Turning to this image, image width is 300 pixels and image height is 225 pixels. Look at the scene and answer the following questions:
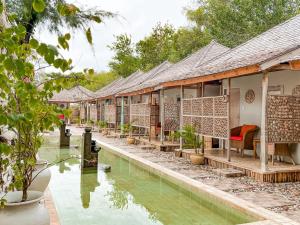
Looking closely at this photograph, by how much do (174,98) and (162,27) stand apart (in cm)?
2540

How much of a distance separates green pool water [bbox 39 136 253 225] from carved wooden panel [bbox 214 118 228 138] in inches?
90.4

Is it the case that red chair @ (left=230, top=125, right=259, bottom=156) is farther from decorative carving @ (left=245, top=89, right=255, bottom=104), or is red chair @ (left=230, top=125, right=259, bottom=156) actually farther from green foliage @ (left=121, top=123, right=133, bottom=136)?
green foliage @ (left=121, top=123, right=133, bottom=136)

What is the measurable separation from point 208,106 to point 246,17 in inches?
866

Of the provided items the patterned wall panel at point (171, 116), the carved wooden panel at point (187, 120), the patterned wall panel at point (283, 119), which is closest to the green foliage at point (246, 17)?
the patterned wall panel at point (171, 116)

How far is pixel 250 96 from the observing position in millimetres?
10719

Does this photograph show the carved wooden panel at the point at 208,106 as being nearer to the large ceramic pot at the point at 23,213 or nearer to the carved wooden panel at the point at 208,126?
the carved wooden panel at the point at 208,126

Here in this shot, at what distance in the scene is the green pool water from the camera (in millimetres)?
5590

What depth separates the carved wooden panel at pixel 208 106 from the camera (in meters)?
9.96

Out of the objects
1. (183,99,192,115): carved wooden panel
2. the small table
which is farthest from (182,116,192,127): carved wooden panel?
the small table

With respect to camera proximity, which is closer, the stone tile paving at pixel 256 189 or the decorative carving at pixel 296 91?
the stone tile paving at pixel 256 189

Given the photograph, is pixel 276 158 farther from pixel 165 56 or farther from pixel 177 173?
pixel 165 56

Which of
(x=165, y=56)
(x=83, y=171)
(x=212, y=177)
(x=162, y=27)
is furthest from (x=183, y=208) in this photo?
(x=162, y=27)

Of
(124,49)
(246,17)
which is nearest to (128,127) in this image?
(246,17)

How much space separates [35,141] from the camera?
331 centimetres
